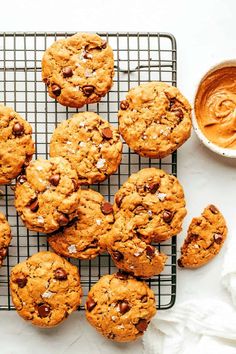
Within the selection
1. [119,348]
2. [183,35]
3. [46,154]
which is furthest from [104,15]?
[119,348]

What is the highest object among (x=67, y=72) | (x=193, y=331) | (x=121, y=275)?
(x=67, y=72)

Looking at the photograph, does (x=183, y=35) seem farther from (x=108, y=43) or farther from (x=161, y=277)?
(x=161, y=277)

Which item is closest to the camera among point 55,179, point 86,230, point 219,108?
point 55,179

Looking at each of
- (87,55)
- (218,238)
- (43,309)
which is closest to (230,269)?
(218,238)

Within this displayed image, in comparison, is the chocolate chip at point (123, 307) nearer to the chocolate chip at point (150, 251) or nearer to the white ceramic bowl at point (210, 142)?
the chocolate chip at point (150, 251)

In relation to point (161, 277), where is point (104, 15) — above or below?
above

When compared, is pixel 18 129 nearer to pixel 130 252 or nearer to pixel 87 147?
pixel 87 147
